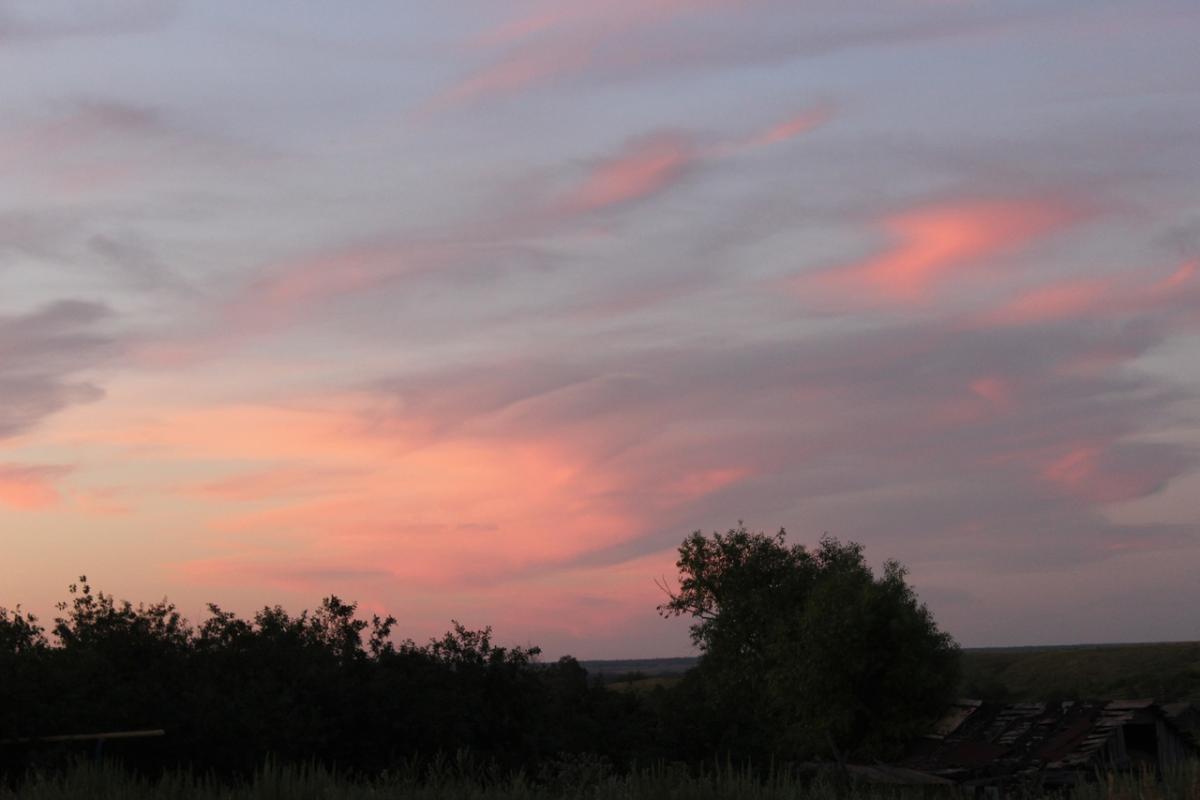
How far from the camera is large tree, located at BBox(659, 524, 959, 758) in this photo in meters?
58.7

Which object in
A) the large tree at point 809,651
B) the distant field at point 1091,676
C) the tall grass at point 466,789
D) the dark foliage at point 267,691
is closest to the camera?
the tall grass at point 466,789

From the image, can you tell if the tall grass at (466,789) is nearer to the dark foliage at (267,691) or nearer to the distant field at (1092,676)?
the dark foliage at (267,691)

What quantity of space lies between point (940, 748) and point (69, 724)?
3230 centimetres

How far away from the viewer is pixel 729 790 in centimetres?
1741

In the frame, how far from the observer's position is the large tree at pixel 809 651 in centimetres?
5866

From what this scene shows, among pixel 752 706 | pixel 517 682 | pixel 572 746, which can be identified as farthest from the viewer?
pixel 752 706

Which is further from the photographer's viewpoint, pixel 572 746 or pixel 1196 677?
pixel 1196 677

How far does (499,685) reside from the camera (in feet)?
156

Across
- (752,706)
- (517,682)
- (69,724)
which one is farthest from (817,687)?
(69,724)

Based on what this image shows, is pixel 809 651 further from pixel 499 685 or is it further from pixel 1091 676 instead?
pixel 1091 676

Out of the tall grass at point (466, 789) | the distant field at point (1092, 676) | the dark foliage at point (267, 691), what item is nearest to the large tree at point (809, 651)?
the dark foliage at point (267, 691)

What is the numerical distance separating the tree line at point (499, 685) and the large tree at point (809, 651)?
0.33 feet

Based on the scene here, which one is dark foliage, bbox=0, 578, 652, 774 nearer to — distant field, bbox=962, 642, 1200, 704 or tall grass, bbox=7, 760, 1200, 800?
tall grass, bbox=7, 760, 1200, 800

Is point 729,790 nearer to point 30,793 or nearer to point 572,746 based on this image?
point 30,793
